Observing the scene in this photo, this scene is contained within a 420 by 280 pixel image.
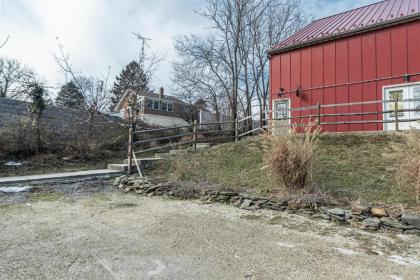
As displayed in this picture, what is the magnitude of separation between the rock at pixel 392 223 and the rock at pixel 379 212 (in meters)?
0.08

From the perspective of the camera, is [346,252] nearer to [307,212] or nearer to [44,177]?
[307,212]

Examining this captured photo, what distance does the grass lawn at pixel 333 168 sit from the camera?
15.1 ft

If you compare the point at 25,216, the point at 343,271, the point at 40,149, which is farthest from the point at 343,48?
the point at 40,149

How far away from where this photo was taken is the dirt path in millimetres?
2398

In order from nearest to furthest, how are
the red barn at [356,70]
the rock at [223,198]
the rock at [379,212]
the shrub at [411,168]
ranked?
the rock at [379,212] → the shrub at [411,168] → the rock at [223,198] → the red barn at [356,70]

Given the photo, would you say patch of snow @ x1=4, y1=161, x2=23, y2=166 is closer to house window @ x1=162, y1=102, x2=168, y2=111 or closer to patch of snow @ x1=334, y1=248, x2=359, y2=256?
patch of snow @ x1=334, y1=248, x2=359, y2=256

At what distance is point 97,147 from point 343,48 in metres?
9.09

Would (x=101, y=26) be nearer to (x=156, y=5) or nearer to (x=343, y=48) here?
(x=156, y=5)

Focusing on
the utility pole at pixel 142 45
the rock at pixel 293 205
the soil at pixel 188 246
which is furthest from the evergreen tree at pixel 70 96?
the rock at pixel 293 205

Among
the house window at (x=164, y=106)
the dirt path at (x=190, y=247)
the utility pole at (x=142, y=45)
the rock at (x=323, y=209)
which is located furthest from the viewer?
the house window at (x=164, y=106)

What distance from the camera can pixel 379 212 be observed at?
375 cm

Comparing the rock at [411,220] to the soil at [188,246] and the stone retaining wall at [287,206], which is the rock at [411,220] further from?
the soil at [188,246]

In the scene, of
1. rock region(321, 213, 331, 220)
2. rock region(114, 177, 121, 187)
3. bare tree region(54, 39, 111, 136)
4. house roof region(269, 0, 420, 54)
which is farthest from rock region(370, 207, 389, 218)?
bare tree region(54, 39, 111, 136)

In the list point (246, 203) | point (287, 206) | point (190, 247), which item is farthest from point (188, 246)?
point (287, 206)
